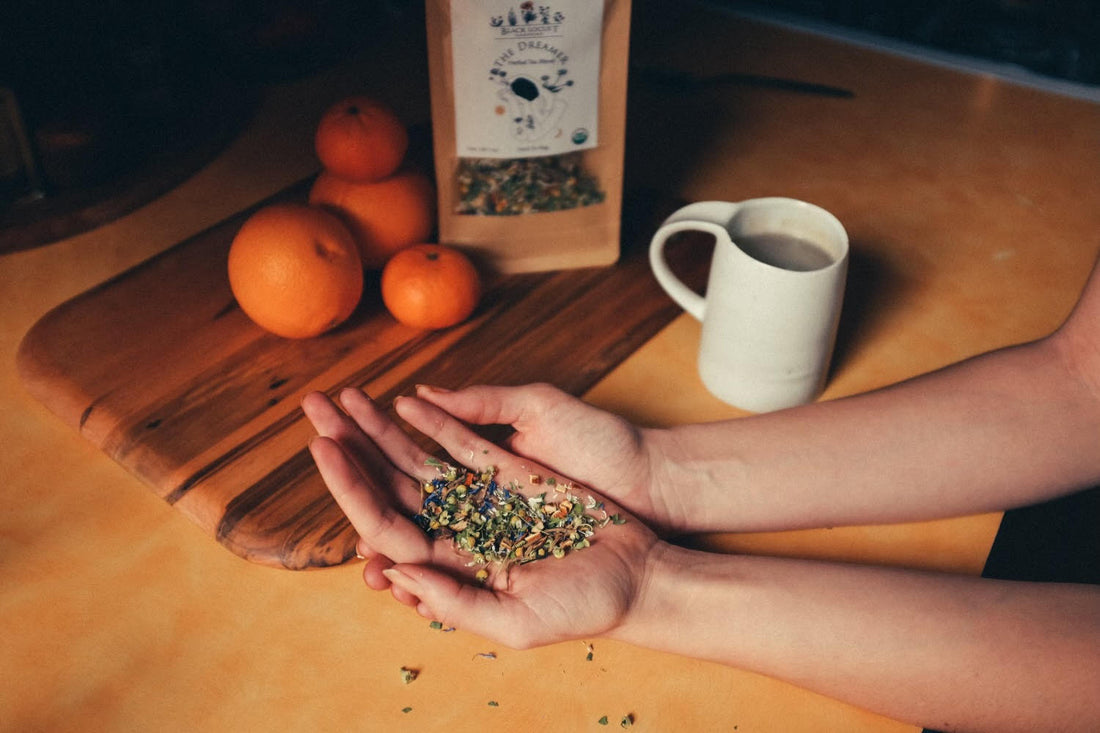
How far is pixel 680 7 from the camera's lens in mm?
1560

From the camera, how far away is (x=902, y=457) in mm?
715

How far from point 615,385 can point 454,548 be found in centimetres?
27

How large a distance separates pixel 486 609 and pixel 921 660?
283 mm

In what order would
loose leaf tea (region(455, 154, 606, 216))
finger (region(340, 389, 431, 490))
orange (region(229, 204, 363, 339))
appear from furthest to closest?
loose leaf tea (region(455, 154, 606, 216)) → orange (region(229, 204, 363, 339)) → finger (region(340, 389, 431, 490))

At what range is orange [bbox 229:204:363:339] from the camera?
0.79m

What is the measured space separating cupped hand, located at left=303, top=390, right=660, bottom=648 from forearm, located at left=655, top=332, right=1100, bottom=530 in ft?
0.29

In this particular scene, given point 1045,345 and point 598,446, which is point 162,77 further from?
point 1045,345

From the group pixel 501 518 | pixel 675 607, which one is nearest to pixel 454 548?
pixel 501 518

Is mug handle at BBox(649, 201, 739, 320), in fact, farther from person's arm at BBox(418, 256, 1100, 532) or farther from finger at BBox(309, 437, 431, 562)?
finger at BBox(309, 437, 431, 562)

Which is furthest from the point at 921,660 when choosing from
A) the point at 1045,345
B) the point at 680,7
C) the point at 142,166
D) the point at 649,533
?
the point at 680,7

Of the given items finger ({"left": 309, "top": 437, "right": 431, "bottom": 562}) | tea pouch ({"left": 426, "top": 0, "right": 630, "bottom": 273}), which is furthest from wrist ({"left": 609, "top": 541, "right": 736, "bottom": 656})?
tea pouch ({"left": 426, "top": 0, "right": 630, "bottom": 273})

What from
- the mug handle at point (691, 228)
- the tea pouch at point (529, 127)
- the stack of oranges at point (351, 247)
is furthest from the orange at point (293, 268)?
the mug handle at point (691, 228)

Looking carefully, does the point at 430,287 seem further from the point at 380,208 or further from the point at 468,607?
the point at 468,607

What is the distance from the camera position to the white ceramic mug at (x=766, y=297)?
29.2 inches
